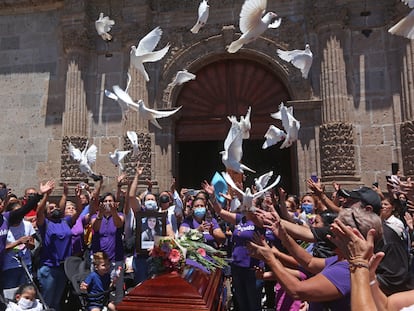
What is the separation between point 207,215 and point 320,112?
16.2 feet

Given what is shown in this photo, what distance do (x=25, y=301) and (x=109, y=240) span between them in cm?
120

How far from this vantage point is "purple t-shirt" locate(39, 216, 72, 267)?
5281mm

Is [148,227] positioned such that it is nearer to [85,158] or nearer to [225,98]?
[85,158]

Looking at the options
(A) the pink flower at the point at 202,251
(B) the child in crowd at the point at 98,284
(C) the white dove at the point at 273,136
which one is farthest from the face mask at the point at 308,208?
(A) the pink flower at the point at 202,251

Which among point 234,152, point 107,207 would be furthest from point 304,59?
point 107,207

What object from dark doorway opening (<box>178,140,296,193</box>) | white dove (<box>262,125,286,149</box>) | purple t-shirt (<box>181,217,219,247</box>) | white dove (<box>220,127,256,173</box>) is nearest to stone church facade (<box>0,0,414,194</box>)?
white dove (<box>262,125,286,149</box>)

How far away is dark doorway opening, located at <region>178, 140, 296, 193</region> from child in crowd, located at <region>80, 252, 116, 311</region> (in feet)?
30.1

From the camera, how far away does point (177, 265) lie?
2.98 m

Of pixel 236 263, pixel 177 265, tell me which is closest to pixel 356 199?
pixel 177 265

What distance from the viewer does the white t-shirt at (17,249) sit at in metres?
4.95

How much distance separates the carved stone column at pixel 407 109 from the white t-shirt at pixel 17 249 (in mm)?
7605

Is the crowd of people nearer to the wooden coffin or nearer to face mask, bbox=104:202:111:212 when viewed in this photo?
face mask, bbox=104:202:111:212

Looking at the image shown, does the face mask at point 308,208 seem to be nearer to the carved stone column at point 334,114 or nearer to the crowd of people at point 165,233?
the crowd of people at point 165,233

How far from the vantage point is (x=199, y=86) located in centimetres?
1079
